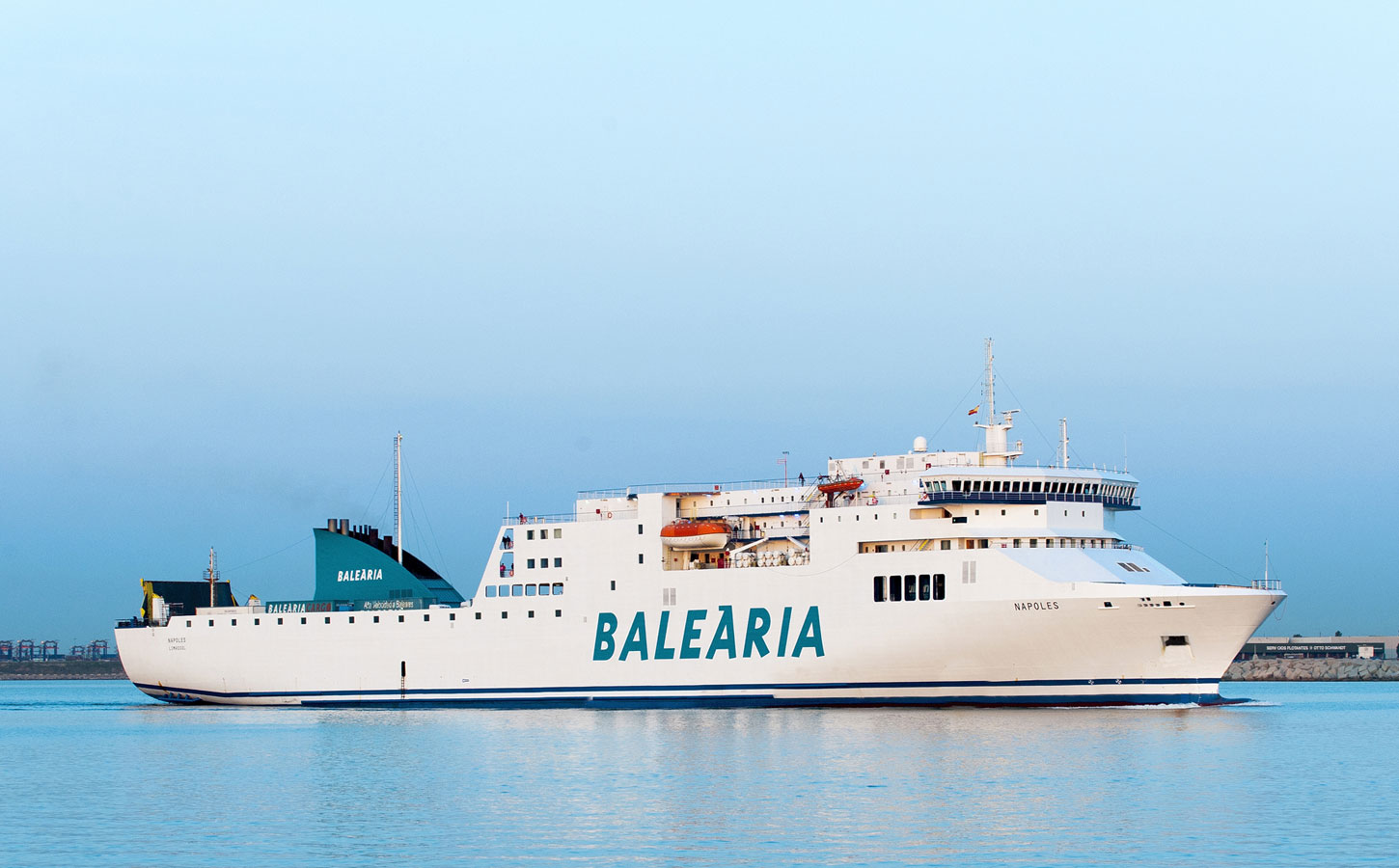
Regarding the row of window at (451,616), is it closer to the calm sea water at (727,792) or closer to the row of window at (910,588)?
the calm sea water at (727,792)

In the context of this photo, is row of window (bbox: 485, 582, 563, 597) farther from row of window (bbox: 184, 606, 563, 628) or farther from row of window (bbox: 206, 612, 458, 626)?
row of window (bbox: 206, 612, 458, 626)

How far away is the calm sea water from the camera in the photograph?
24859 mm

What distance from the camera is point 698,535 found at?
158 ft

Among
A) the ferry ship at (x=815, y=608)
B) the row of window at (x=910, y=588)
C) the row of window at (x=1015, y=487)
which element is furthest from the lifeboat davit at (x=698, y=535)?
the row of window at (x=1015, y=487)

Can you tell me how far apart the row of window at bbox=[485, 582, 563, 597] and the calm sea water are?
451cm

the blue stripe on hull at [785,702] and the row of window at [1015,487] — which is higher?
the row of window at [1015,487]

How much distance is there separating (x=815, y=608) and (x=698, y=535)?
161 inches

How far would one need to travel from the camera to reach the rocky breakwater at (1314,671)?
4806 inches

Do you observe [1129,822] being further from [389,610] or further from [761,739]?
[389,610]

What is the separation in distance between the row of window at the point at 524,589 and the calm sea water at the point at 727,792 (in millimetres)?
4511

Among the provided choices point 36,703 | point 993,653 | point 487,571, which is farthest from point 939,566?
point 36,703

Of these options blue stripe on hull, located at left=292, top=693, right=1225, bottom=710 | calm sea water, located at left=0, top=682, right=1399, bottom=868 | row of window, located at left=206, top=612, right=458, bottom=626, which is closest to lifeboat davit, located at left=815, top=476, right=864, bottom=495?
blue stripe on hull, located at left=292, top=693, right=1225, bottom=710

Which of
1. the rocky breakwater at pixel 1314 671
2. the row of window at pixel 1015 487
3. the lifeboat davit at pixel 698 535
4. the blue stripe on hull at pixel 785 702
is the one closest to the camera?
the blue stripe on hull at pixel 785 702

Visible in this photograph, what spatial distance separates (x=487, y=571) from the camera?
51500 mm
